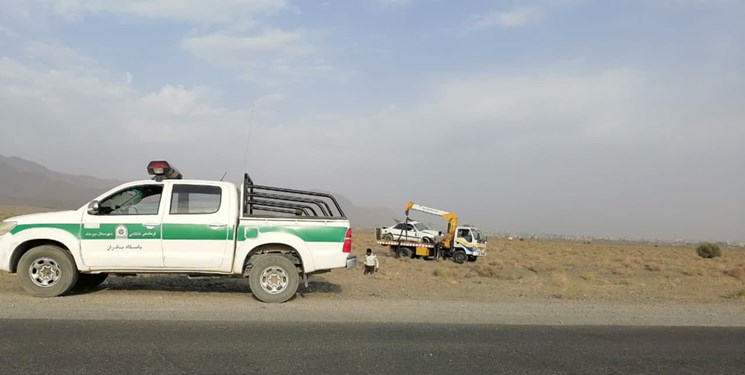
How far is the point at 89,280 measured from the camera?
10.7 m

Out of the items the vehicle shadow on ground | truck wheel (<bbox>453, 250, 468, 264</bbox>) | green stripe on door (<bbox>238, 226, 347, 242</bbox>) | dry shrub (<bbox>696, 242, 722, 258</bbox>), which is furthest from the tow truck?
dry shrub (<bbox>696, 242, 722, 258</bbox>)

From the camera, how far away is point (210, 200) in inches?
393

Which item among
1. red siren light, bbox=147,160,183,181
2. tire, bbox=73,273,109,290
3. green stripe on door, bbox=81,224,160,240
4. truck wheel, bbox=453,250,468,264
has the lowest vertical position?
truck wheel, bbox=453,250,468,264

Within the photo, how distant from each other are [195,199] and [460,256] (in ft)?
80.7

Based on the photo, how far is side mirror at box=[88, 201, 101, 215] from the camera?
955 centimetres

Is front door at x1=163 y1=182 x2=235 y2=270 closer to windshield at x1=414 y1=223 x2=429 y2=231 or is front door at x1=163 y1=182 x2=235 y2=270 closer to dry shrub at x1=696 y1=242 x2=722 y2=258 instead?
windshield at x1=414 y1=223 x2=429 y2=231

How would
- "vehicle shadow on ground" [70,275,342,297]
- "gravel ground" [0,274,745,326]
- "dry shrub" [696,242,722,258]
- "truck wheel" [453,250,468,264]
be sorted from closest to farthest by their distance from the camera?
"gravel ground" [0,274,745,326], "vehicle shadow on ground" [70,275,342,297], "truck wheel" [453,250,468,264], "dry shrub" [696,242,722,258]

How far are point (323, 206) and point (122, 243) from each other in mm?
3750

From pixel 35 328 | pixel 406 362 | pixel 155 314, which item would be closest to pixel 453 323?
pixel 406 362

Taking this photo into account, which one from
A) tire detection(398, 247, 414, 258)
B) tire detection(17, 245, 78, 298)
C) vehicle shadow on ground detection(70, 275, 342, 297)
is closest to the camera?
tire detection(17, 245, 78, 298)

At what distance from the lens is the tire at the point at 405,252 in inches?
1312

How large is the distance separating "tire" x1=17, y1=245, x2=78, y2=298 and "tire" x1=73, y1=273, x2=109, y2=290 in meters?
0.69

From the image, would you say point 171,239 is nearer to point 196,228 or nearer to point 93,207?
point 196,228

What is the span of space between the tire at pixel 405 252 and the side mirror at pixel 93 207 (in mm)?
24913
